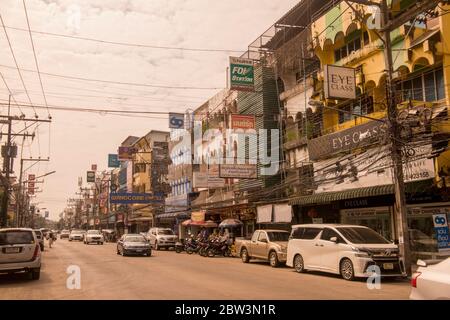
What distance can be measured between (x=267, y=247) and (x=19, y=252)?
11.6m

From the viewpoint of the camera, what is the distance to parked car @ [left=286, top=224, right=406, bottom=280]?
600 inches

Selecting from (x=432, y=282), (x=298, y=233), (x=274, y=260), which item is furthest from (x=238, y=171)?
(x=432, y=282)

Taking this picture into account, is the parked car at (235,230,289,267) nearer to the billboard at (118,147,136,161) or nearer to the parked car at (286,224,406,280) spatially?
the parked car at (286,224,406,280)

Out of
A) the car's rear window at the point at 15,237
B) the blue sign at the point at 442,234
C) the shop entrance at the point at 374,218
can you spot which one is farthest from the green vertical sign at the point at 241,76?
the car's rear window at the point at 15,237

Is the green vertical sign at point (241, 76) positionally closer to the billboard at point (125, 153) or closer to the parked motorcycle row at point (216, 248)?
the parked motorcycle row at point (216, 248)

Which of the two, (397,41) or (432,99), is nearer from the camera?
(432,99)

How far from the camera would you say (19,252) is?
1502 cm

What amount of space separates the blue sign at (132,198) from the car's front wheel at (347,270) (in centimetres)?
4369
